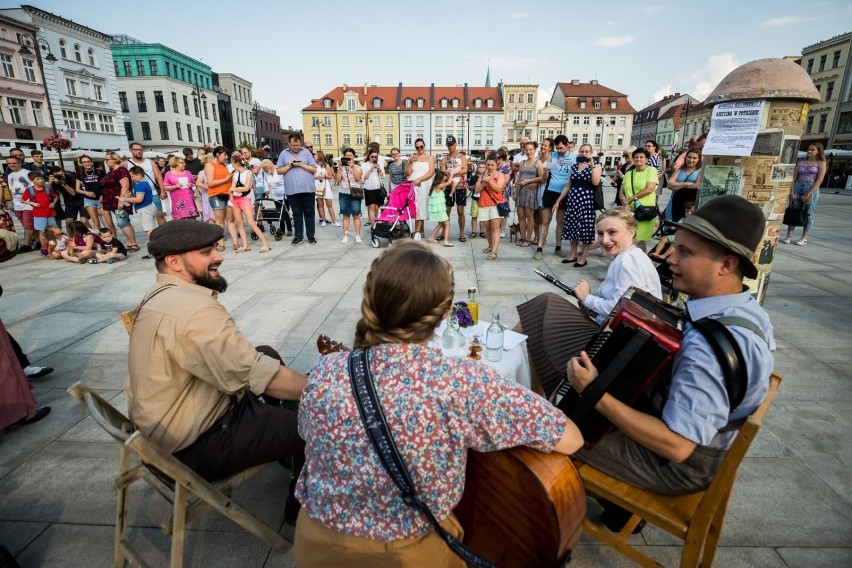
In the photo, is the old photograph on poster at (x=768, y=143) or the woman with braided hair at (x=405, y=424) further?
the old photograph on poster at (x=768, y=143)

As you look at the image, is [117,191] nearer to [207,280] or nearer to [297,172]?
[297,172]

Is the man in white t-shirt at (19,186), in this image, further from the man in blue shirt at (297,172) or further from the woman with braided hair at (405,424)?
the woman with braided hair at (405,424)

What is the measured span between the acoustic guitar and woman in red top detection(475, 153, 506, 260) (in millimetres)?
6365

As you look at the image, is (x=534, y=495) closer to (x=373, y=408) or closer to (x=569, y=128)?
(x=373, y=408)

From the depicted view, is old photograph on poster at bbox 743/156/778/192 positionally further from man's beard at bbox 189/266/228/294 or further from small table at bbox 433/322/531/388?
man's beard at bbox 189/266/228/294

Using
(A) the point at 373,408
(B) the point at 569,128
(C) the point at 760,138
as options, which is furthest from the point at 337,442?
(B) the point at 569,128

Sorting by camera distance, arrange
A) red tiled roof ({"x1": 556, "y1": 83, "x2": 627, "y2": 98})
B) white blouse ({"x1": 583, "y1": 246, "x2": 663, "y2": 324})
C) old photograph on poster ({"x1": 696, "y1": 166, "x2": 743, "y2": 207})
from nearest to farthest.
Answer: white blouse ({"x1": 583, "y1": 246, "x2": 663, "y2": 324}) < old photograph on poster ({"x1": 696, "y1": 166, "x2": 743, "y2": 207}) < red tiled roof ({"x1": 556, "y1": 83, "x2": 627, "y2": 98})

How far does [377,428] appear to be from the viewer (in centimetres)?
115

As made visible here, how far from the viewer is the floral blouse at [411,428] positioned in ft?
3.77

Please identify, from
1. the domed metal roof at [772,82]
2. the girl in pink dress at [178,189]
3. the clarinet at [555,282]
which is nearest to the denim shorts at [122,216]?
the girl in pink dress at [178,189]

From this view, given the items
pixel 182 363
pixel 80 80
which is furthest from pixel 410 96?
pixel 182 363

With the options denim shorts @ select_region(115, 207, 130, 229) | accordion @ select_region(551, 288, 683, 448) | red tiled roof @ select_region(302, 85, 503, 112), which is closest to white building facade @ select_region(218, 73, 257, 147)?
red tiled roof @ select_region(302, 85, 503, 112)

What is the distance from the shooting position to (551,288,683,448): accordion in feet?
5.14

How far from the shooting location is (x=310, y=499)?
1.32m
